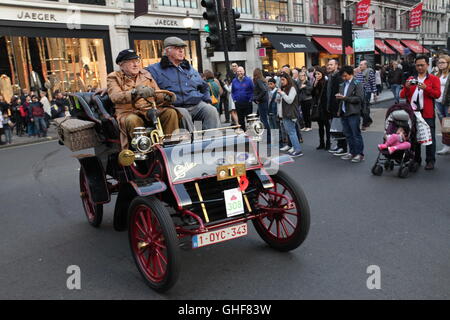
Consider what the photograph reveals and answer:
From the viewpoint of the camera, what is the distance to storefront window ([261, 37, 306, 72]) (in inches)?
1164

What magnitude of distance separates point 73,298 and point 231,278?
1329 millimetres

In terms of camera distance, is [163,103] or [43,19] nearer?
[163,103]

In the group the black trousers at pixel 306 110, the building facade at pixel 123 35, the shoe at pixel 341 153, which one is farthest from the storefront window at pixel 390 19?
the shoe at pixel 341 153

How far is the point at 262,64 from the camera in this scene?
95.0ft

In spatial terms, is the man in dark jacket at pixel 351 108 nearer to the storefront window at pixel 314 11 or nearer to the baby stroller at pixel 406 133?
the baby stroller at pixel 406 133

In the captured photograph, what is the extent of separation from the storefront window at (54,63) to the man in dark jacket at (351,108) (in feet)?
50.3

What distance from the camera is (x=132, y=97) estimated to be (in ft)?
13.6

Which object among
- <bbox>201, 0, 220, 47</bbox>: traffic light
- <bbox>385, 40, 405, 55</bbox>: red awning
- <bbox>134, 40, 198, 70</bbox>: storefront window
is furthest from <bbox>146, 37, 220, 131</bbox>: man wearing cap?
<bbox>385, 40, 405, 55</bbox>: red awning

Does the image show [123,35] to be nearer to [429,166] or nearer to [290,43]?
[290,43]

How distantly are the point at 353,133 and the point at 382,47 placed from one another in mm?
36683

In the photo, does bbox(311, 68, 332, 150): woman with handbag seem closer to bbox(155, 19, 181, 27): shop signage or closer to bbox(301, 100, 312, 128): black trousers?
bbox(301, 100, 312, 128): black trousers

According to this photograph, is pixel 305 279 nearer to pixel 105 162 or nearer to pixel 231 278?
pixel 231 278

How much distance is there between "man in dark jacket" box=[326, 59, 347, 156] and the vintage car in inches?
191
